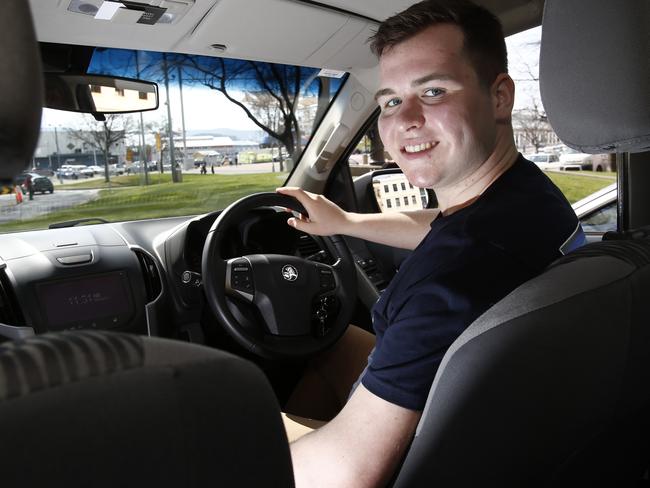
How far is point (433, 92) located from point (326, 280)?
108 cm

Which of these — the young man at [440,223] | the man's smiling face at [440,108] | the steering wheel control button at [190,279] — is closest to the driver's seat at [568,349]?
the young man at [440,223]

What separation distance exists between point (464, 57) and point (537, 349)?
2.74 feet

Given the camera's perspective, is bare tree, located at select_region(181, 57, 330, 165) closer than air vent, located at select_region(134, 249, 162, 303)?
No

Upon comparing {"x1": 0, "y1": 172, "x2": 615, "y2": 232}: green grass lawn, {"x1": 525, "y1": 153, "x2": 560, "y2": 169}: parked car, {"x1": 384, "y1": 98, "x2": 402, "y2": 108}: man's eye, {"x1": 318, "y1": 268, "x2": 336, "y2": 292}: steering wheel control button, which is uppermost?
{"x1": 384, "y1": 98, "x2": 402, "y2": 108}: man's eye

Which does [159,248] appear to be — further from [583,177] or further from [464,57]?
[583,177]

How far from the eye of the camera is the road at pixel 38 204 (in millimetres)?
2486

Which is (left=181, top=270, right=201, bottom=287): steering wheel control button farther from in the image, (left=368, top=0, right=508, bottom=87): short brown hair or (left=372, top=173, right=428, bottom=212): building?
(left=372, top=173, right=428, bottom=212): building

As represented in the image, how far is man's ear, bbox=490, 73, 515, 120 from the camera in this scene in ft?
5.02

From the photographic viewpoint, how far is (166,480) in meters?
0.55

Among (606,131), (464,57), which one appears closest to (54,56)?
(464,57)

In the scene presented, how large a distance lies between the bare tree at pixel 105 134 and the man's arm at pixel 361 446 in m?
2.48

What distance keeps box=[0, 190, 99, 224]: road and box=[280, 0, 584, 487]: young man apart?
1668 mm

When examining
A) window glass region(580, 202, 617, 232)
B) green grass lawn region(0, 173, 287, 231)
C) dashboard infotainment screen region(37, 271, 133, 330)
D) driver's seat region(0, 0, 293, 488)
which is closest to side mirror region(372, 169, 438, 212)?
green grass lawn region(0, 173, 287, 231)

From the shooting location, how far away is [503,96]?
5.10ft
